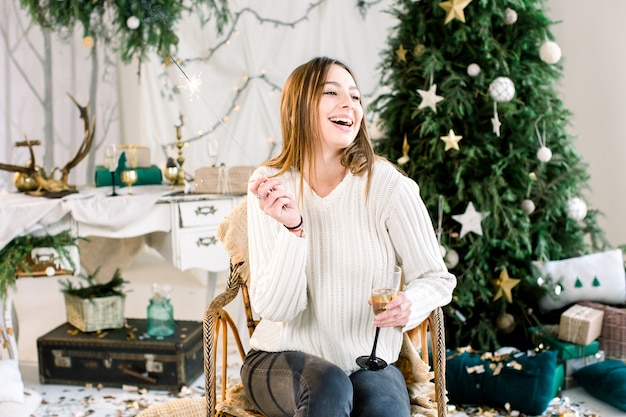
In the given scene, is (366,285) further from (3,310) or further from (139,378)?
(3,310)

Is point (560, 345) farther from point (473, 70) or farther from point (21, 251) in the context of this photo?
point (21, 251)

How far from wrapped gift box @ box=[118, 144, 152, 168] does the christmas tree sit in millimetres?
1212

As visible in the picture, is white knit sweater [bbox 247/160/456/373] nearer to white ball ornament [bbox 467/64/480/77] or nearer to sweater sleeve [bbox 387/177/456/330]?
sweater sleeve [bbox 387/177/456/330]

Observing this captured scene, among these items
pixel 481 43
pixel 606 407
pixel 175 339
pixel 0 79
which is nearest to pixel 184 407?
pixel 175 339

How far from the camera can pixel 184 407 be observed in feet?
7.98

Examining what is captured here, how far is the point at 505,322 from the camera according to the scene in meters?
3.05

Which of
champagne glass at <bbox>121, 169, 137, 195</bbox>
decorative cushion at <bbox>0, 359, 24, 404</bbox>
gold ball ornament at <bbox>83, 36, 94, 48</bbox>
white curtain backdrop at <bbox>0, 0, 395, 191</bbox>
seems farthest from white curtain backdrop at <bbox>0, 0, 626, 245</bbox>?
decorative cushion at <bbox>0, 359, 24, 404</bbox>

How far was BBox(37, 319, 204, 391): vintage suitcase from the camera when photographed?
299cm

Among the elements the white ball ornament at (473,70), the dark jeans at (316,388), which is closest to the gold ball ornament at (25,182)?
the dark jeans at (316,388)

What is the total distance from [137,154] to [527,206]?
6.26ft

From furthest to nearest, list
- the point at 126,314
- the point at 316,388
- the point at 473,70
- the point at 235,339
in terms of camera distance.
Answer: the point at 126,314 → the point at 473,70 → the point at 235,339 → the point at 316,388

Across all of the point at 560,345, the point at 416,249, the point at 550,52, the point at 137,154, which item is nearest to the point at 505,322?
the point at 560,345

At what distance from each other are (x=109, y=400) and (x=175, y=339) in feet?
1.21

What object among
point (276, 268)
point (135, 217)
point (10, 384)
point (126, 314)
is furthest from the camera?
point (126, 314)
